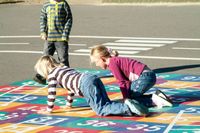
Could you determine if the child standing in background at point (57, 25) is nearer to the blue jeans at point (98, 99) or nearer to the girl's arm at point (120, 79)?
the girl's arm at point (120, 79)

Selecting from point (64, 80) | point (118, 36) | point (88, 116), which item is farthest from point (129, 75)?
point (118, 36)

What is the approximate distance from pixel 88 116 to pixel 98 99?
34cm

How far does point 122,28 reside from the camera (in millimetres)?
18688

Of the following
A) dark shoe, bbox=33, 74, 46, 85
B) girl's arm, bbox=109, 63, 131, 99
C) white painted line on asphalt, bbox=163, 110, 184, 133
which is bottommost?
white painted line on asphalt, bbox=163, 110, 184, 133

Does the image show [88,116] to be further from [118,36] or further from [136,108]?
[118,36]

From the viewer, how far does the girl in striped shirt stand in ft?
27.8

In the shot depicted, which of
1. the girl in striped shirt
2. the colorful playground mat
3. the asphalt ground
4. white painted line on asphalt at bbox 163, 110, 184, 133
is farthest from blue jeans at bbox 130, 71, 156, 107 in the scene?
the asphalt ground

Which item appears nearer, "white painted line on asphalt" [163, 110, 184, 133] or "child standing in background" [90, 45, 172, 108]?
"white painted line on asphalt" [163, 110, 184, 133]

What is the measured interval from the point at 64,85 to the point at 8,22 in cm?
1358

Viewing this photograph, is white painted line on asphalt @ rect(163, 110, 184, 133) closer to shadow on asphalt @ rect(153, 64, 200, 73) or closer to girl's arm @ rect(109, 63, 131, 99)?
girl's arm @ rect(109, 63, 131, 99)

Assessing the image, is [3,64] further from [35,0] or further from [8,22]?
[35,0]

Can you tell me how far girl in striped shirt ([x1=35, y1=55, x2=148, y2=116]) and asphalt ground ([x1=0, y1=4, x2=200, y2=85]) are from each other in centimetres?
302

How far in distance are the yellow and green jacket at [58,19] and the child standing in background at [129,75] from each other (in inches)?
83.0

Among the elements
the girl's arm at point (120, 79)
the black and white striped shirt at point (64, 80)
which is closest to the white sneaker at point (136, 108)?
the girl's arm at point (120, 79)
